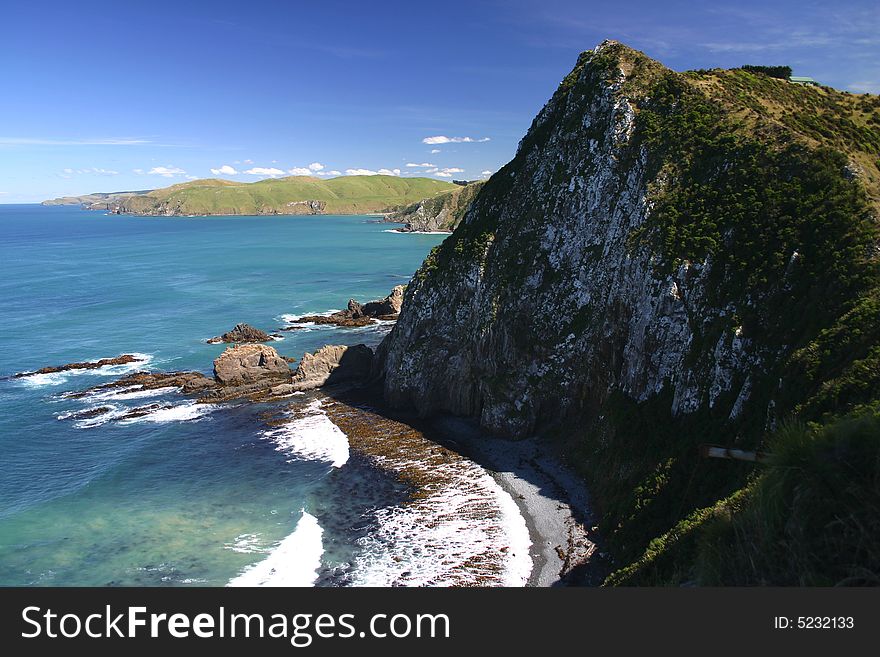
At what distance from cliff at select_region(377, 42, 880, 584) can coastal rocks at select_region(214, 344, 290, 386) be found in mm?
13125

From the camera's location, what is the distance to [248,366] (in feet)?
206

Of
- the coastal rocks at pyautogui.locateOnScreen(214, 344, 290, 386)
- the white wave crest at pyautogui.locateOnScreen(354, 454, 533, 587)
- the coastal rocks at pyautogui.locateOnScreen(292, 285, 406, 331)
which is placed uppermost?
the coastal rocks at pyautogui.locateOnScreen(292, 285, 406, 331)

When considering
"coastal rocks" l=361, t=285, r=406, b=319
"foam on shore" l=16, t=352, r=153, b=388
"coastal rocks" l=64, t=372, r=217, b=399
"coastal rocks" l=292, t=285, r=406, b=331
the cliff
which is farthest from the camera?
"coastal rocks" l=361, t=285, r=406, b=319

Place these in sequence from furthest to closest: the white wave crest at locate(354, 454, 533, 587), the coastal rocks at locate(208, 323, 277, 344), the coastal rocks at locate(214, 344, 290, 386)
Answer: the coastal rocks at locate(208, 323, 277, 344)
the coastal rocks at locate(214, 344, 290, 386)
the white wave crest at locate(354, 454, 533, 587)

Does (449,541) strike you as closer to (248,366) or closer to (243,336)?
(248,366)

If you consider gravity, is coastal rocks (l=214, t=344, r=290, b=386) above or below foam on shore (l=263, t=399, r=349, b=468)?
above

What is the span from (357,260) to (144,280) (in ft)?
188

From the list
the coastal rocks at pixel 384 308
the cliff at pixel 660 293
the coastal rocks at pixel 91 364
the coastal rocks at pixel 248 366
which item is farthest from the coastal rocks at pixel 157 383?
the coastal rocks at pixel 384 308

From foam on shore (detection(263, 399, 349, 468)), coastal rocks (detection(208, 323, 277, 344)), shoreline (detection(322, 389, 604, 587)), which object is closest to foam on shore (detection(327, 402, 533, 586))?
shoreline (detection(322, 389, 604, 587))

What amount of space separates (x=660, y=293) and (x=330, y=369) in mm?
37701

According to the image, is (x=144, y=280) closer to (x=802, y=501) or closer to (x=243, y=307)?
(x=243, y=307)

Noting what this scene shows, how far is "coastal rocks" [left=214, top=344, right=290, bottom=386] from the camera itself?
203ft

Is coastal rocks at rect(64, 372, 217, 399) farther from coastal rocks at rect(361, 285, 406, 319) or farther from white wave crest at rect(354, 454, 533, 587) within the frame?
white wave crest at rect(354, 454, 533, 587)

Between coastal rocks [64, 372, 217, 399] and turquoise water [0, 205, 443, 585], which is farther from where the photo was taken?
coastal rocks [64, 372, 217, 399]
